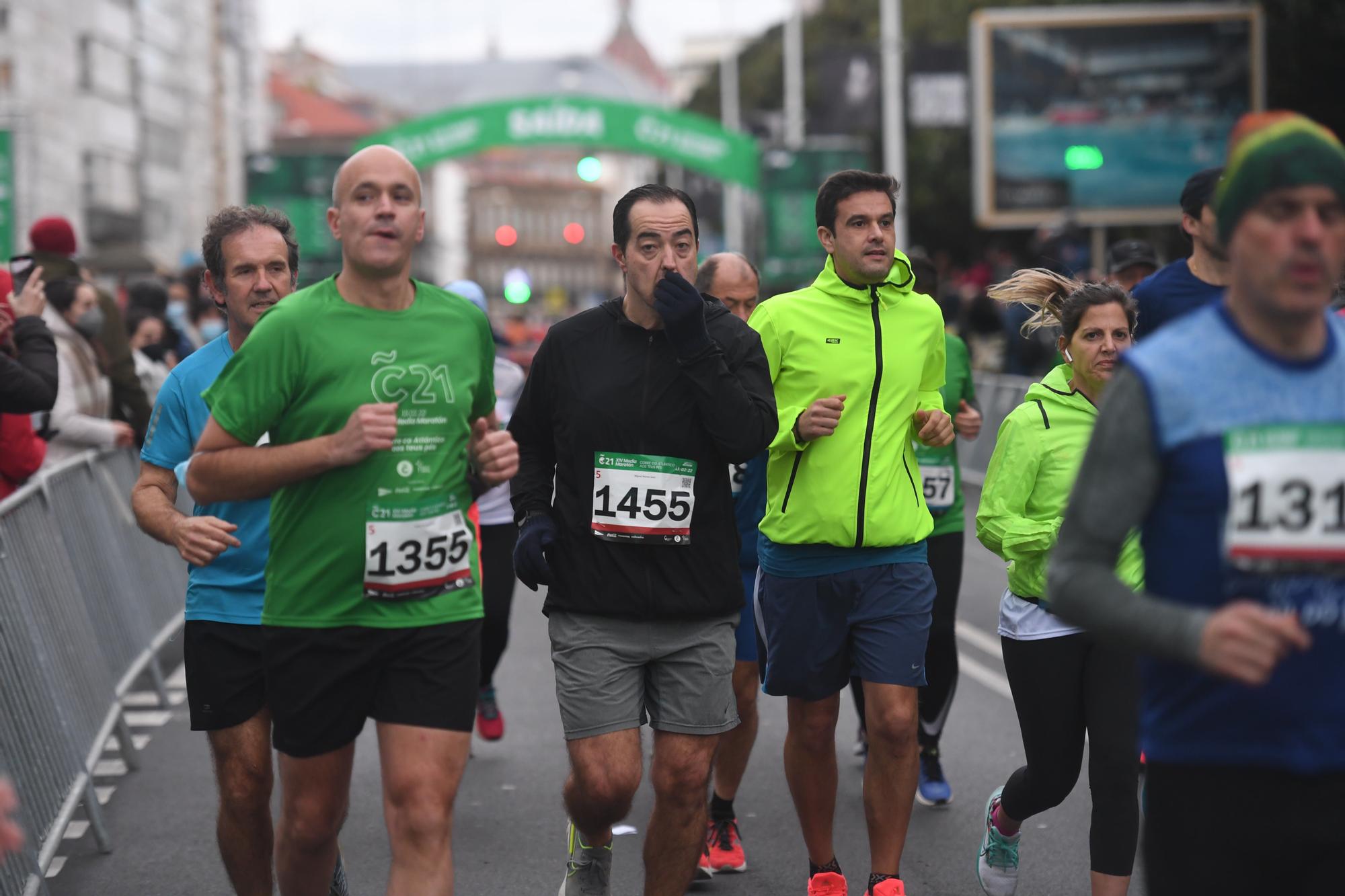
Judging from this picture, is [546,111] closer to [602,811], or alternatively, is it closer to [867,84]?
[867,84]

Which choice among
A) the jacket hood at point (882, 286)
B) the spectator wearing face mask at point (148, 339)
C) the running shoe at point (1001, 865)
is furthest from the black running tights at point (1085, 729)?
the spectator wearing face mask at point (148, 339)

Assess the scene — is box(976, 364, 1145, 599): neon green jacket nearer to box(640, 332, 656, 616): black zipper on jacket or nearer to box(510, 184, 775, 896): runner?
box(510, 184, 775, 896): runner

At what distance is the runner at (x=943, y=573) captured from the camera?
7.36 m

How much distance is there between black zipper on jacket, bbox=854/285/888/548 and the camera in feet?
18.6

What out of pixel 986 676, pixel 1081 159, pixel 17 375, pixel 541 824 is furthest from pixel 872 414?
pixel 1081 159

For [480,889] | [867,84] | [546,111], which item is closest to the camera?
[480,889]

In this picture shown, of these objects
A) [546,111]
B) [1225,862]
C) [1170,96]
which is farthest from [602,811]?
[546,111]

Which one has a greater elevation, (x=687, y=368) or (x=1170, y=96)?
(x=1170, y=96)

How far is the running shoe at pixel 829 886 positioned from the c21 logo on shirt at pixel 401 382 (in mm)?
2099

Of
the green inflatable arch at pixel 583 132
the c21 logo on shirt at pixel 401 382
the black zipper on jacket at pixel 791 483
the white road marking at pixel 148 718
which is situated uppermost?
the green inflatable arch at pixel 583 132

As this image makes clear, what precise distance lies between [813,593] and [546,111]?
28.2 metres

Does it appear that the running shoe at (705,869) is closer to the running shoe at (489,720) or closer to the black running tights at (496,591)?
the black running tights at (496,591)

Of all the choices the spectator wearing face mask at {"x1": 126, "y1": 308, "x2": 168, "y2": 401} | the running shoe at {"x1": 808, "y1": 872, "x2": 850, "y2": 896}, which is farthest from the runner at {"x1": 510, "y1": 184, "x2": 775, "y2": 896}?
the spectator wearing face mask at {"x1": 126, "y1": 308, "x2": 168, "y2": 401}

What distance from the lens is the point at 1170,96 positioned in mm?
28438
